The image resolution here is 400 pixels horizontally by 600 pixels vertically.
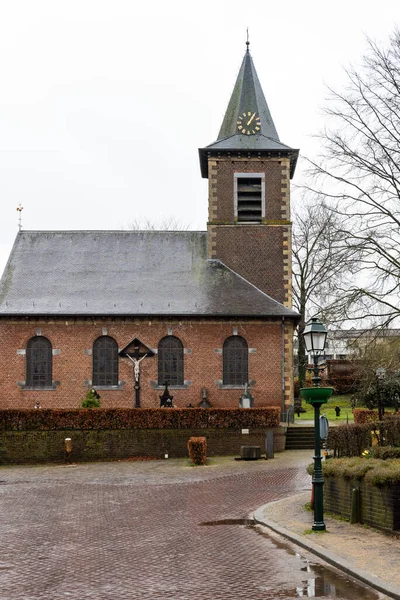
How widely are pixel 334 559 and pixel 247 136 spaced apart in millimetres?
27616

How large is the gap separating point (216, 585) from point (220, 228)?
88.6ft

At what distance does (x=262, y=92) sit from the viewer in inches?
1489

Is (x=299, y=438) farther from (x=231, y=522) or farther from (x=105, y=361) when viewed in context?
(x=231, y=522)

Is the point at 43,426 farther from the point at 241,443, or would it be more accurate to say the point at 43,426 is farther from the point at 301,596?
the point at 301,596

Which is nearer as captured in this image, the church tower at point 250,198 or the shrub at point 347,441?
the shrub at point 347,441

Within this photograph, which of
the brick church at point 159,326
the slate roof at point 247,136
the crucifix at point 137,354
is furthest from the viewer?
the slate roof at point 247,136

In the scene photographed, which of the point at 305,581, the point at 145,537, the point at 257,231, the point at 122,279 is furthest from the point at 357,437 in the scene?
the point at 122,279

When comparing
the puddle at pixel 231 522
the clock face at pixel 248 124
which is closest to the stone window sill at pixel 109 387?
the clock face at pixel 248 124

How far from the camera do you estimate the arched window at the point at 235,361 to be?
109 feet

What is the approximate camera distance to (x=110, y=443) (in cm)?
2706

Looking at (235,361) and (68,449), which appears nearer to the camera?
Result: (68,449)

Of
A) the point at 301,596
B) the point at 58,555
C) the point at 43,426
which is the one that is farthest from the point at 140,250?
the point at 301,596

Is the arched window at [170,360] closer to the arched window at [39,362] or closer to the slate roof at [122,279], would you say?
the slate roof at [122,279]

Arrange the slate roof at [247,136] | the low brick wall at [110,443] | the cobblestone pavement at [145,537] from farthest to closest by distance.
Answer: the slate roof at [247,136] < the low brick wall at [110,443] < the cobblestone pavement at [145,537]
